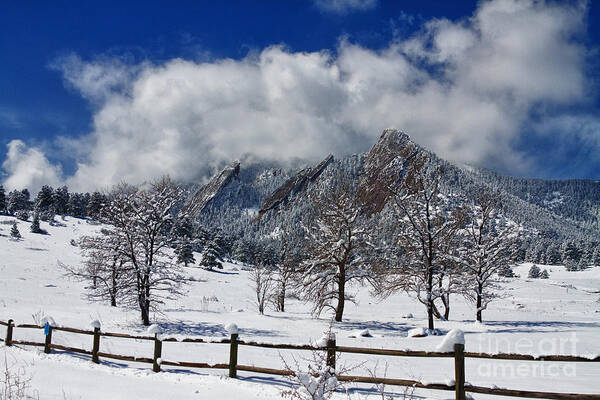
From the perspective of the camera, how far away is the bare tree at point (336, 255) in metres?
22.4

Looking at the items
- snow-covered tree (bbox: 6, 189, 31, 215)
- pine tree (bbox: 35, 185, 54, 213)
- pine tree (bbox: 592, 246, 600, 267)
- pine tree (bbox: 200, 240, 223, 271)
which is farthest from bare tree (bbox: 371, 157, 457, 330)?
pine tree (bbox: 592, 246, 600, 267)

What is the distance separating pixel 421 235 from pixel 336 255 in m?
5.61

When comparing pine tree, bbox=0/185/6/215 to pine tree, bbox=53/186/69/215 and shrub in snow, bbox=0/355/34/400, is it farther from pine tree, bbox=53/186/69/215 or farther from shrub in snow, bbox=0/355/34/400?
shrub in snow, bbox=0/355/34/400

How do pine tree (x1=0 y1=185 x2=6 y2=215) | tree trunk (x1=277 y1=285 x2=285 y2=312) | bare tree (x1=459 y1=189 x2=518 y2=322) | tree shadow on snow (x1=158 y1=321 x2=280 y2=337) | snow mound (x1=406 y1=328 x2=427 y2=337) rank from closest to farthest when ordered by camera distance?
snow mound (x1=406 y1=328 x2=427 y2=337)
tree shadow on snow (x1=158 y1=321 x2=280 y2=337)
bare tree (x1=459 y1=189 x2=518 y2=322)
tree trunk (x1=277 y1=285 x2=285 y2=312)
pine tree (x1=0 y1=185 x2=6 y2=215)

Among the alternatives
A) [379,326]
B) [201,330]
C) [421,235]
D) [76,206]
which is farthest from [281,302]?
[76,206]

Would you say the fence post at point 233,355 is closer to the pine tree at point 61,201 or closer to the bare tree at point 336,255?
the bare tree at point 336,255

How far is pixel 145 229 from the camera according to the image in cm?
2086

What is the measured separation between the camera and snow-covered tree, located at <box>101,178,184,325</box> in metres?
19.9

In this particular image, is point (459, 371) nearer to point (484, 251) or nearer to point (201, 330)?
point (201, 330)

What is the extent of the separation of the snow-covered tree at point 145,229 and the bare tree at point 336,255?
26.4 ft

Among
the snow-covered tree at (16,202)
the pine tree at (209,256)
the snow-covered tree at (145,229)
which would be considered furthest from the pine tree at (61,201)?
the snow-covered tree at (145,229)

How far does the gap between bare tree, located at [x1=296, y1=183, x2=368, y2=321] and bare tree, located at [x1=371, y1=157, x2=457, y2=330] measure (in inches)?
75.8

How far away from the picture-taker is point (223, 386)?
8219 mm

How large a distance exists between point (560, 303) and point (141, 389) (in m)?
47.3
